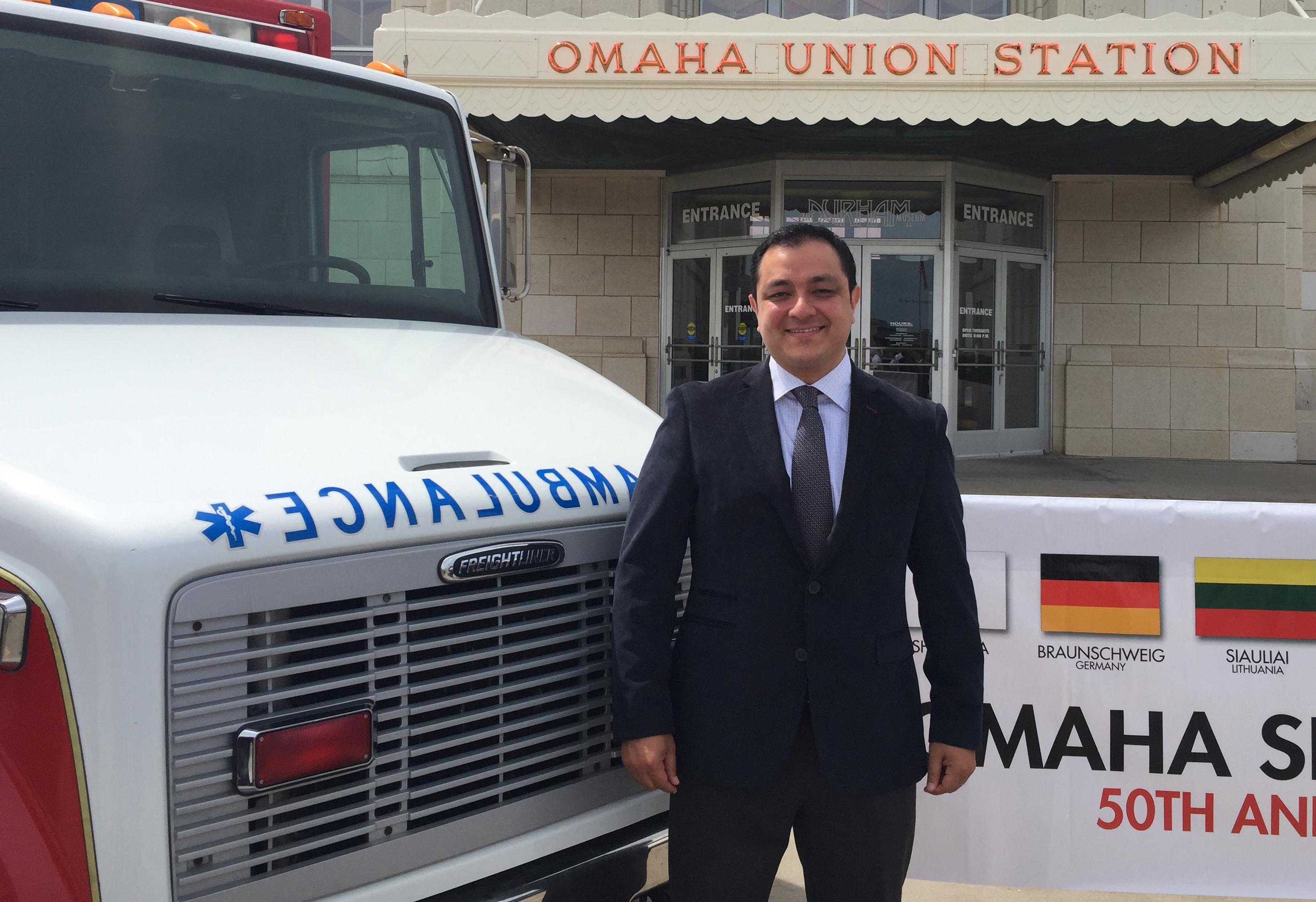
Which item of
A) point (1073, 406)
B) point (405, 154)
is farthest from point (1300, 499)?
point (405, 154)

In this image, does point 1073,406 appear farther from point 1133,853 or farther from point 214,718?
point 214,718

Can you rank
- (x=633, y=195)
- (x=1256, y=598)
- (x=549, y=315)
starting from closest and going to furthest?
(x=1256, y=598), (x=633, y=195), (x=549, y=315)

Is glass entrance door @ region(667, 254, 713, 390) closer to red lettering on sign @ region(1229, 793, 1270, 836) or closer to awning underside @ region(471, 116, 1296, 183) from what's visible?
awning underside @ region(471, 116, 1296, 183)

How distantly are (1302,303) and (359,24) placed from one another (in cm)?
1353

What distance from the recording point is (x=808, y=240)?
2381 millimetres

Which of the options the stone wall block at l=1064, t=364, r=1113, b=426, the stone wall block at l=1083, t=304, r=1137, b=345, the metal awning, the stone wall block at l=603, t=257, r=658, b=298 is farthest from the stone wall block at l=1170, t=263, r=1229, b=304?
the stone wall block at l=603, t=257, r=658, b=298

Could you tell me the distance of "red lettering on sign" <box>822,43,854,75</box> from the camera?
34.9 ft

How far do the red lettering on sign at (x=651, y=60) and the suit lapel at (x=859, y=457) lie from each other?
909cm

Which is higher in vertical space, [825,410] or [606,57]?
[606,57]

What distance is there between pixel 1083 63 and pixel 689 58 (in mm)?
3861

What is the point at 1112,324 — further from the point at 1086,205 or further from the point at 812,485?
the point at 812,485

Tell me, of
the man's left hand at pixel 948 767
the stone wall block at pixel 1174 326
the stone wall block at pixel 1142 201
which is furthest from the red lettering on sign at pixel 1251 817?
the stone wall block at pixel 1142 201

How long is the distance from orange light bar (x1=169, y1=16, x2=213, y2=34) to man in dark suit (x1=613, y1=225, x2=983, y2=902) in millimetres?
2120

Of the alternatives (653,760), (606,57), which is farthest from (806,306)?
(606,57)
